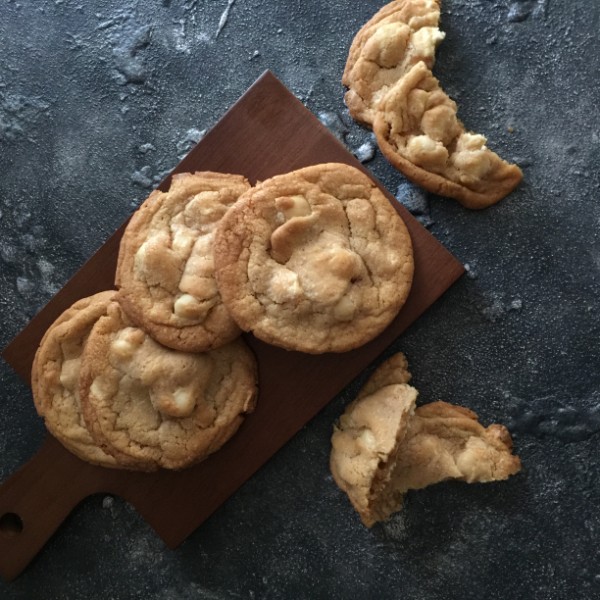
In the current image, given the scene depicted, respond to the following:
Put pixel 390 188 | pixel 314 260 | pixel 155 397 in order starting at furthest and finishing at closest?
pixel 390 188 → pixel 155 397 → pixel 314 260

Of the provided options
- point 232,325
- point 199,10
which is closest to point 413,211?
point 232,325

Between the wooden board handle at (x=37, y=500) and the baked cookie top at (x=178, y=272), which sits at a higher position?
the baked cookie top at (x=178, y=272)

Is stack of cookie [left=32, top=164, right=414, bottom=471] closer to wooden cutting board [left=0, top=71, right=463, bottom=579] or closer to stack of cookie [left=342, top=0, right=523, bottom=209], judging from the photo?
wooden cutting board [left=0, top=71, right=463, bottom=579]

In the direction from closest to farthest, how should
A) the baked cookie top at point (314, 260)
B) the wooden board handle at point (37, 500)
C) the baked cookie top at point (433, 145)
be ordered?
the baked cookie top at point (314, 260) → the baked cookie top at point (433, 145) → the wooden board handle at point (37, 500)

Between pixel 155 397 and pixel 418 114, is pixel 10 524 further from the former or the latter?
pixel 418 114

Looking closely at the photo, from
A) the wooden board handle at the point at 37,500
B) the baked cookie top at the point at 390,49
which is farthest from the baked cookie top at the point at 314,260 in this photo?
the wooden board handle at the point at 37,500

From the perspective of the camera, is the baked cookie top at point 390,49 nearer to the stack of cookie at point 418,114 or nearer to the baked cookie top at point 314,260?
the stack of cookie at point 418,114

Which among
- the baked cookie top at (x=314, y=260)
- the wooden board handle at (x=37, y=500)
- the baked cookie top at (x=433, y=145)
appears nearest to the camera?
the baked cookie top at (x=314, y=260)

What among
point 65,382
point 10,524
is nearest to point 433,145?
point 65,382
